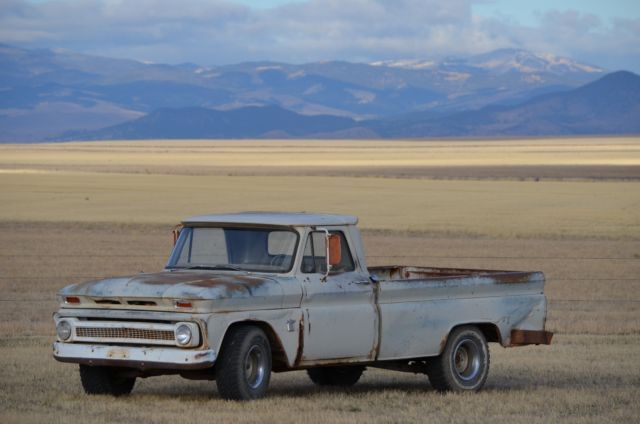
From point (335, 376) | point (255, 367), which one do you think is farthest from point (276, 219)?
point (335, 376)

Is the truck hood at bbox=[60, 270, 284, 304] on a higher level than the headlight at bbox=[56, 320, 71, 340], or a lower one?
higher

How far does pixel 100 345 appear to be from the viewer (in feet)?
39.5

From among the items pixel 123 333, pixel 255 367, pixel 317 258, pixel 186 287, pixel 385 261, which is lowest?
pixel 255 367

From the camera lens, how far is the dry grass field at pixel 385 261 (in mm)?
12258

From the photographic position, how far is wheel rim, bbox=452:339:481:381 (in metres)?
14.1

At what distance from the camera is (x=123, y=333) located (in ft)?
39.1

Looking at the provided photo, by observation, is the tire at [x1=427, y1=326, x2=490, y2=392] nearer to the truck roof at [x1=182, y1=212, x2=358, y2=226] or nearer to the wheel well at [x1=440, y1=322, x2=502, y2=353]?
the wheel well at [x1=440, y1=322, x2=502, y2=353]

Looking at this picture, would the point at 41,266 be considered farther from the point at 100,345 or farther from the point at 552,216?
the point at 552,216

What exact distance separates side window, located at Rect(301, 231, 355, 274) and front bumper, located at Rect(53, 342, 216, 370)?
1.64 meters

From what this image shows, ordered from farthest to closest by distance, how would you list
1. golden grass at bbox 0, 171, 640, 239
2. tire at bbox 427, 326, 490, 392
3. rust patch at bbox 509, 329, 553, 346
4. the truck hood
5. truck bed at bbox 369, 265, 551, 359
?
golden grass at bbox 0, 171, 640, 239 < rust patch at bbox 509, 329, 553, 346 < tire at bbox 427, 326, 490, 392 < truck bed at bbox 369, 265, 551, 359 < the truck hood

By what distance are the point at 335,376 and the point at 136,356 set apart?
3397 millimetres

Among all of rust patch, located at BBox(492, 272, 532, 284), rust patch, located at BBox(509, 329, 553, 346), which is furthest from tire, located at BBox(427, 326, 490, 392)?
rust patch, located at BBox(492, 272, 532, 284)

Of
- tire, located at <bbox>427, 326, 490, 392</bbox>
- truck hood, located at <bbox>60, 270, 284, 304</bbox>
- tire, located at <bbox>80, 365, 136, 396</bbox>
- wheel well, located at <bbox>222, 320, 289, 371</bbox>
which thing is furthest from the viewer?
tire, located at <bbox>427, 326, 490, 392</bbox>

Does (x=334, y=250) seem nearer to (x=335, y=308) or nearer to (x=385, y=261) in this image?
(x=335, y=308)
